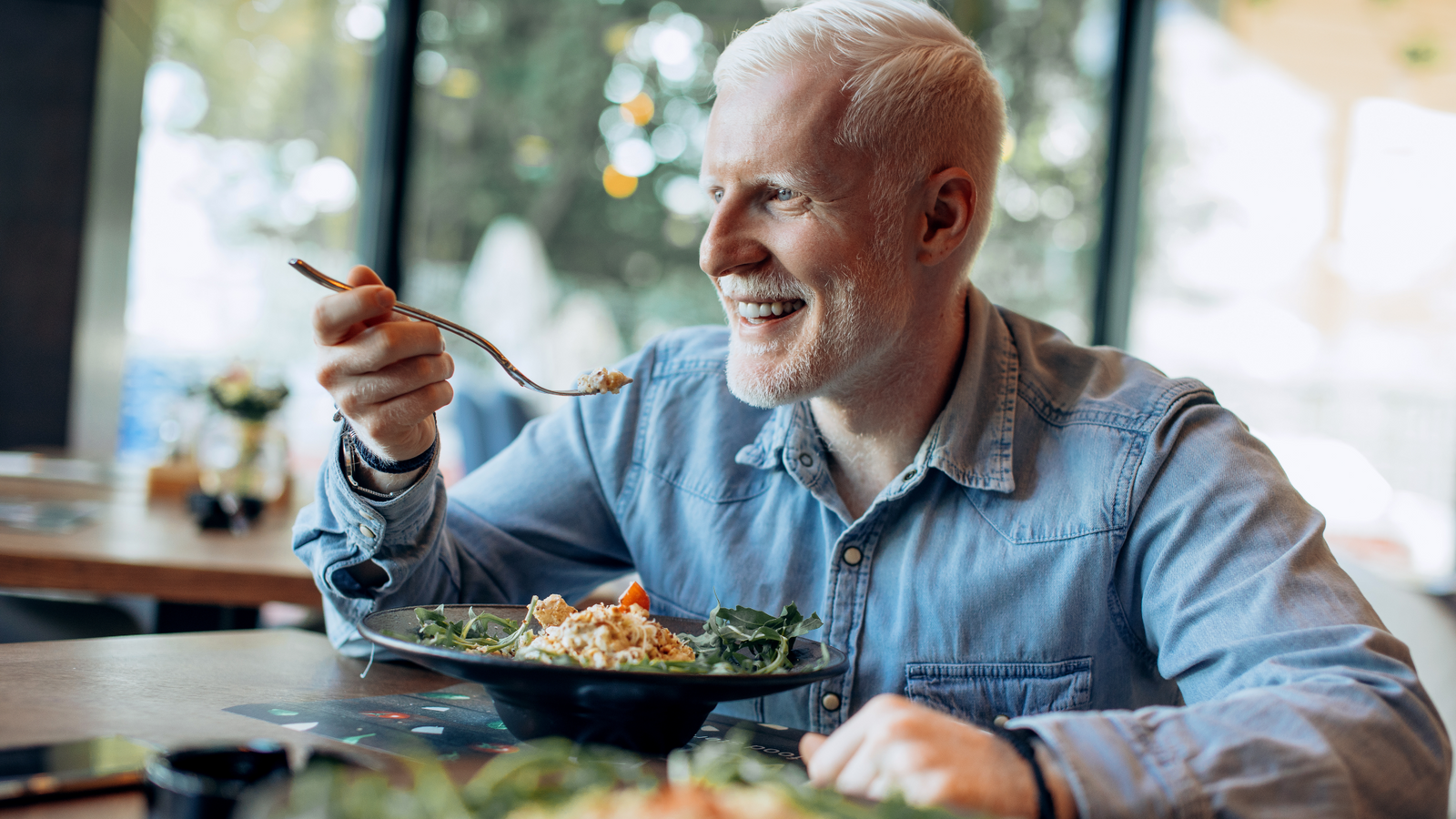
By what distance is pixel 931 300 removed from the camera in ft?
4.75

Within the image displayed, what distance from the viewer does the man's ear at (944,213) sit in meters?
1.42

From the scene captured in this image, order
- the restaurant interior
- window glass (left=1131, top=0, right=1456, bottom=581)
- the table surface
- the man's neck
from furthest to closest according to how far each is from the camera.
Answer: window glass (left=1131, top=0, right=1456, bottom=581), the restaurant interior, the table surface, the man's neck

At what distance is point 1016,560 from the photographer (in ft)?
4.10

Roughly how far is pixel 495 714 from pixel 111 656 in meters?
0.42

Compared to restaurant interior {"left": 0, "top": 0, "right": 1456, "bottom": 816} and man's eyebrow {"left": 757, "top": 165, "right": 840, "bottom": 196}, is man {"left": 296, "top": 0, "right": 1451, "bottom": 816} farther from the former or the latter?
restaurant interior {"left": 0, "top": 0, "right": 1456, "bottom": 816}

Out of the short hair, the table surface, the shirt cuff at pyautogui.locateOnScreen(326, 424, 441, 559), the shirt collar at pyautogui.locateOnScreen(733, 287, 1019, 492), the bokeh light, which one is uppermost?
the bokeh light

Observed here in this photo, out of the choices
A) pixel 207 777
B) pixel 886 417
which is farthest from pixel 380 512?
pixel 886 417

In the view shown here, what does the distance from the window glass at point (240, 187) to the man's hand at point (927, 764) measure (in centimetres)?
322

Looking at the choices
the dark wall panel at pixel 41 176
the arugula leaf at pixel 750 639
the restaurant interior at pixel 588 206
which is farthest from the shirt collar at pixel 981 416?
the dark wall panel at pixel 41 176

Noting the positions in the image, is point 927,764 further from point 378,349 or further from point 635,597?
point 378,349

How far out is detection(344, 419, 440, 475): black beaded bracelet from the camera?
1167mm

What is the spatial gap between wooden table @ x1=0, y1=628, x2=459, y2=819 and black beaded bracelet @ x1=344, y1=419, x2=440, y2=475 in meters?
0.22

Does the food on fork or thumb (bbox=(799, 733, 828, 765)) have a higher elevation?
the food on fork

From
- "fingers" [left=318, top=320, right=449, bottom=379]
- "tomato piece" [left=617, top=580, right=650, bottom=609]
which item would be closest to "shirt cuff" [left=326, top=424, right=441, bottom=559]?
"fingers" [left=318, top=320, right=449, bottom=379]
